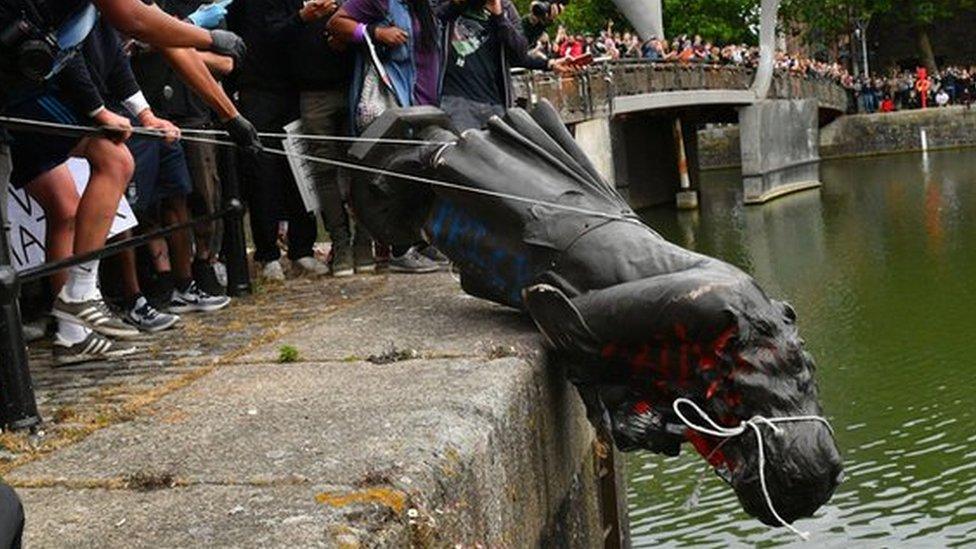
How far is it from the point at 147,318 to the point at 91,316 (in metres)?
0.61

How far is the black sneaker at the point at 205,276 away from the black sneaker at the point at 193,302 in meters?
0.11

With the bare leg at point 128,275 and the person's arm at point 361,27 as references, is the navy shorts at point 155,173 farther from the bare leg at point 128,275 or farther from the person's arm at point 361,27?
the person's arm at point 361,27

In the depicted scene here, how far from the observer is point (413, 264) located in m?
5.95

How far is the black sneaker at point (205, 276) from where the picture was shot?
5.75 m

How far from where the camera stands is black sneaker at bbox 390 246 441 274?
5.91m

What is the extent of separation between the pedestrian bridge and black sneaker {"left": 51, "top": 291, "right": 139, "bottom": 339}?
64.3 ft

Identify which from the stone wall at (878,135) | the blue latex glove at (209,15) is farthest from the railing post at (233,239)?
the stone wall at (878,135)

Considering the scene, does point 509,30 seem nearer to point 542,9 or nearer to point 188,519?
point 542,9

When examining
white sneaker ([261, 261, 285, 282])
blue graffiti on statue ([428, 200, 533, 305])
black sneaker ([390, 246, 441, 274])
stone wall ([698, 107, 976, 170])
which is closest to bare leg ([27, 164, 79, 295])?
blue graffiti on statue ([428, 200, 533, 305])

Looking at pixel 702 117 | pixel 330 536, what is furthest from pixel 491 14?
pixel 702 117

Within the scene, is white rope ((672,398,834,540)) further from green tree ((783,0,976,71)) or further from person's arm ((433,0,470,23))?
green tree ((783,0,976,71))

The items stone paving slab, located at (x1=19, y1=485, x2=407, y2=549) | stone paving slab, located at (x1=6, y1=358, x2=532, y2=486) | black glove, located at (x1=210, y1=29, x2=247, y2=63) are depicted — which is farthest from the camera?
black glove, located at (x1=210, y1=29, x2=247, y2=63)

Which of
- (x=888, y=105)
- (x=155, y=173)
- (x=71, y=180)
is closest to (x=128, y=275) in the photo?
(x=155, y=173)

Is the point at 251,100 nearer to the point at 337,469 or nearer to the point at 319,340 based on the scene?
the point at 319,340
